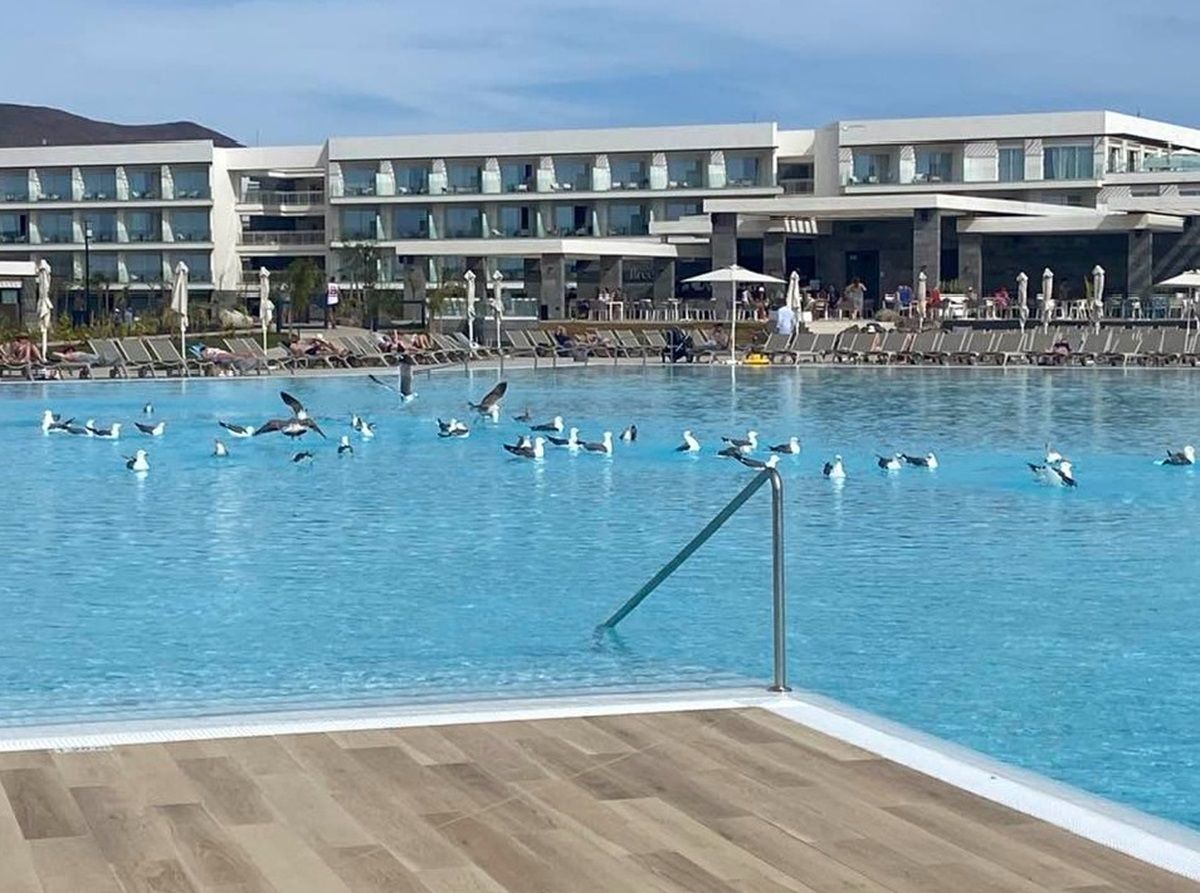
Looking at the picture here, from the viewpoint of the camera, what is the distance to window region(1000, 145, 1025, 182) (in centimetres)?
5756

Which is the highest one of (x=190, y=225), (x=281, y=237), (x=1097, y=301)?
(x=190, y=225)

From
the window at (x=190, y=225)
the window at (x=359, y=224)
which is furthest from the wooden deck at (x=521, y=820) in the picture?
the window at (x=190, y=225)

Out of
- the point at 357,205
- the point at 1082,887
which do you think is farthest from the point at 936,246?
the point at 1082,887

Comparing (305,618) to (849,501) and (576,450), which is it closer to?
(849,501)

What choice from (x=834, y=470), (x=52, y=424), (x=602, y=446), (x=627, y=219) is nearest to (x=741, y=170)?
(x=627, y=219)

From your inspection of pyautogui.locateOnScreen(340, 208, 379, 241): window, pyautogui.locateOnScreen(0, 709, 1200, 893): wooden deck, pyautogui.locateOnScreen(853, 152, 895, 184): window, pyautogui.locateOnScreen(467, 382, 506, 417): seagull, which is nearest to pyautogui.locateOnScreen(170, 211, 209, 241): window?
pyautogui.locateOnScreen(340, 208, 379, 241): window

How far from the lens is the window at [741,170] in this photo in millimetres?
61594

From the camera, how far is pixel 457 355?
40.6m

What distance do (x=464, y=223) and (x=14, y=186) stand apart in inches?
689

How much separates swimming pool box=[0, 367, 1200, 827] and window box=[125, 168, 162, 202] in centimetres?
4719

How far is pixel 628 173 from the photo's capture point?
6281cm

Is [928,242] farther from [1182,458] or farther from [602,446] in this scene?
[1182,458]

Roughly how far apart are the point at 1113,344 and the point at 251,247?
37.1 metres

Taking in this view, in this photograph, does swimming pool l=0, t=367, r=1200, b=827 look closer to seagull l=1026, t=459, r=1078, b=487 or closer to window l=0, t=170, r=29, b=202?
seagull l=1026, t=459, r=1078, b=487
